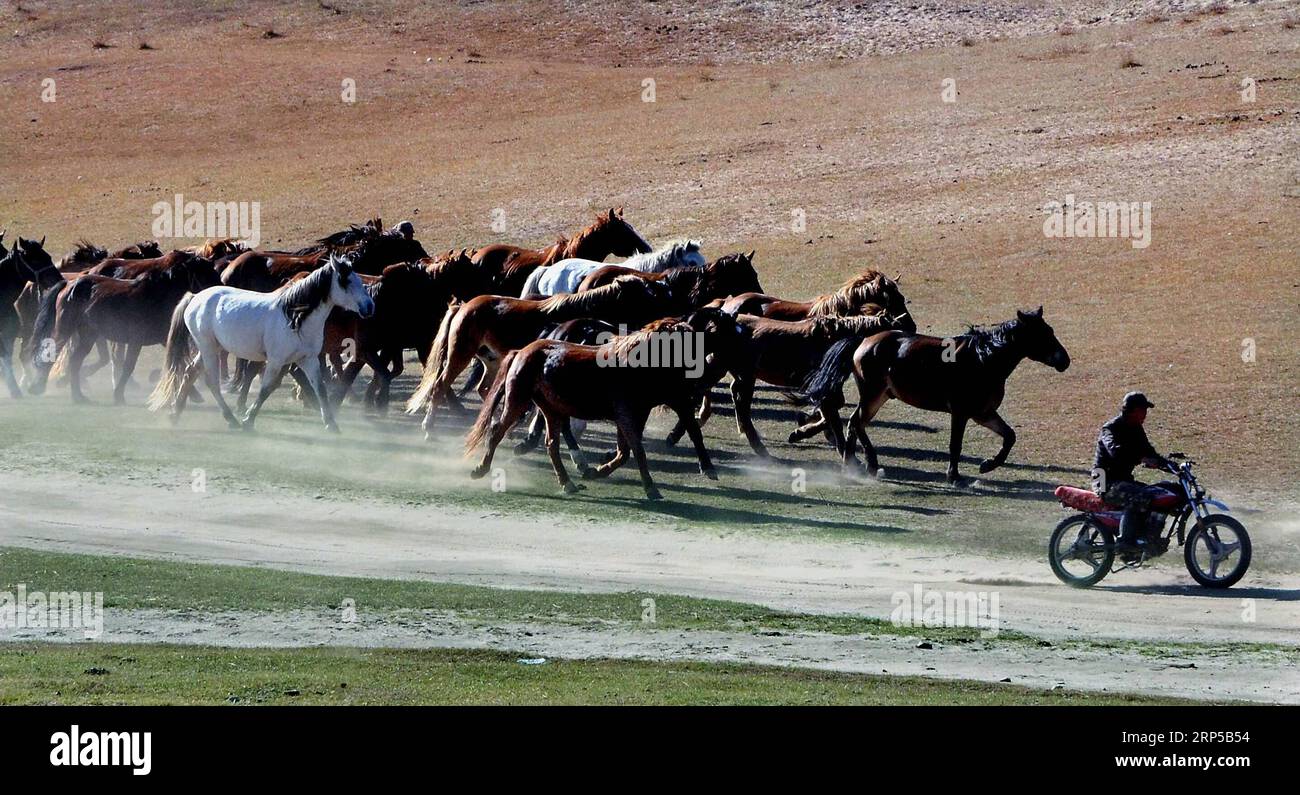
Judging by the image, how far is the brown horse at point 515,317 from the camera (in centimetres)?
2019

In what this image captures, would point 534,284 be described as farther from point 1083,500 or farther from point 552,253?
point 1083,500

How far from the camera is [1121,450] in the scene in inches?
562

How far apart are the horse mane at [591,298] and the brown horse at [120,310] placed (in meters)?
5.91

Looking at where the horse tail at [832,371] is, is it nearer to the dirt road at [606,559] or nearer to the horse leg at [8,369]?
the dirt road at [606,559]

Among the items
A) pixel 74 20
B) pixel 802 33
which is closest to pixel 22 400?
pixel 802 33

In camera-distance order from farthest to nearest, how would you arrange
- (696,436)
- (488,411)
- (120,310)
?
(120,310)
(696,436)
(488,411)

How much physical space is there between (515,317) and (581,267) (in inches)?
138

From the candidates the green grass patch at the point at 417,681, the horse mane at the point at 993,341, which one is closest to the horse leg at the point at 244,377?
the horse mane at the point at 993,341

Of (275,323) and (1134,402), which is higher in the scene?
(275,323)

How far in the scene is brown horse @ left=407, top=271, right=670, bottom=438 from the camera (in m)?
20.2

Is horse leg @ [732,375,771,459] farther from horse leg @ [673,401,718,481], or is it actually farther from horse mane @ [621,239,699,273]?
horse mane @ [621,239,699,273]

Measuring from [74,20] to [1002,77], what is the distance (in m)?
34.4

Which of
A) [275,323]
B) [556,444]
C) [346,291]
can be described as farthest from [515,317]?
[556,444]

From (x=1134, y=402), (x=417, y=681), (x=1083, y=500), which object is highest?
(x=1134, y=402)
